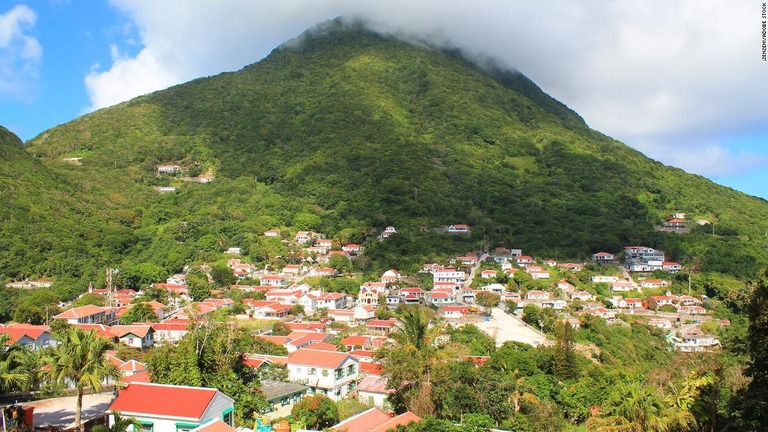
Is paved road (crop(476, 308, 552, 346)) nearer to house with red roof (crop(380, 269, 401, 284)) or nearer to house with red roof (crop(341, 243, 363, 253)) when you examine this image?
house with red roof (crop(380, 269, 401, 284))

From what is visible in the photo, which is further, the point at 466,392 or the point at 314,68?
the point at 314,68

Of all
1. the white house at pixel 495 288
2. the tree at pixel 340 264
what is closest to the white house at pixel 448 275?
the white house at pixel 495 288

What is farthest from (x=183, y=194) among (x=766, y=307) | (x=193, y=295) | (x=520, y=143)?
(x=766, y=307)

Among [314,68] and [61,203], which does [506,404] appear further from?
[314,68]

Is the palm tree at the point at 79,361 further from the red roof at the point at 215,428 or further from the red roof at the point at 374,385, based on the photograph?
the red roof at the point at 374,385

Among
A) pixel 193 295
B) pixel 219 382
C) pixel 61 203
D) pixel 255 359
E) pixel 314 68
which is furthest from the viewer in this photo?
pixel 314 68

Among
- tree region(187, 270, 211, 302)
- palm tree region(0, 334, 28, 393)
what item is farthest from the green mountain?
palm tree region(0, 334, 28, 393)

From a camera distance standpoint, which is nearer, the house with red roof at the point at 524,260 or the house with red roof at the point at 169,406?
the house with red roof at the point at 169,406
